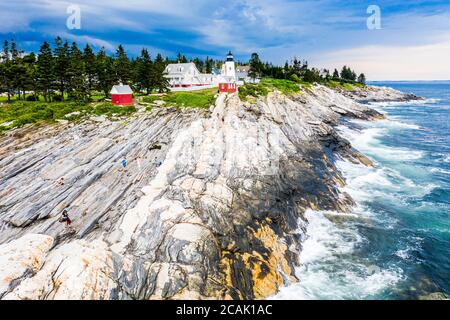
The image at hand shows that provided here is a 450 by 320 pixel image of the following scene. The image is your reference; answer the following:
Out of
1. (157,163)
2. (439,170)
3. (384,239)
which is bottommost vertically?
(384,239)

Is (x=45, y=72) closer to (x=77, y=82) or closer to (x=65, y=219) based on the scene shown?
(x=77, y=82)


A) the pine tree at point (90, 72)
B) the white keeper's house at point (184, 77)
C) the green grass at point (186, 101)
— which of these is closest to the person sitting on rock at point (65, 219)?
→ the green grass at point (186, 101)

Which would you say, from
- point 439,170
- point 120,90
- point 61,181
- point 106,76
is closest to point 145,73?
point 106,76

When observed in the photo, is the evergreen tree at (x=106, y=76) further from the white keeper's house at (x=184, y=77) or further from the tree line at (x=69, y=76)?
the white keeper's house at (x=184, y=77)

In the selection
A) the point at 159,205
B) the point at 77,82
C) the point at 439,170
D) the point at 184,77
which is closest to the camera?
the point at 159,205

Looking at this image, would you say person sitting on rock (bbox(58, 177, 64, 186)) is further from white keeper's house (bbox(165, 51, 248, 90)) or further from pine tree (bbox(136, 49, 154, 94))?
white keeper's house (bbox(165, 51, 248, 90))

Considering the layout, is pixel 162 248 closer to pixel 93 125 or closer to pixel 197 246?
pixel 197 246
